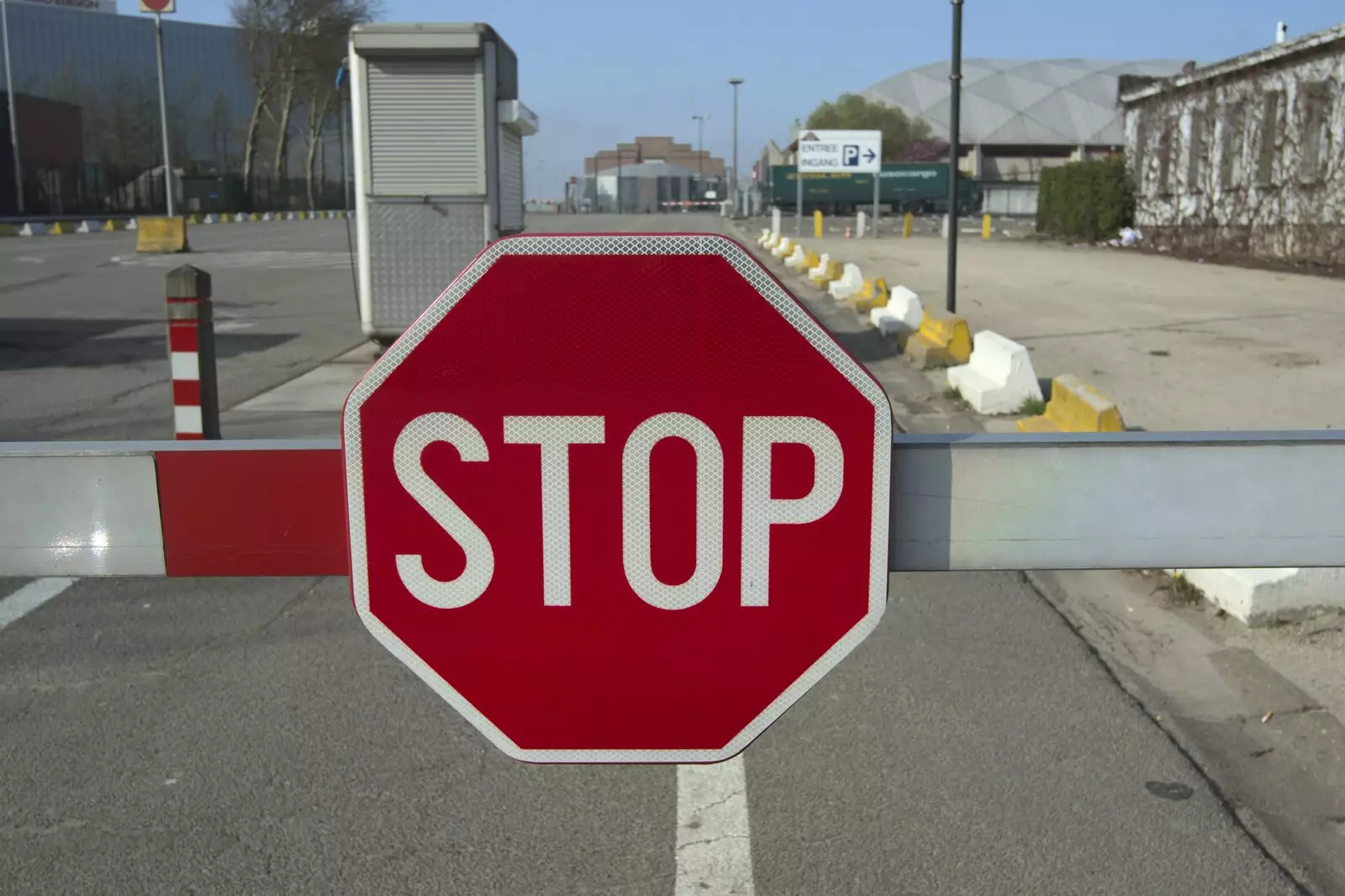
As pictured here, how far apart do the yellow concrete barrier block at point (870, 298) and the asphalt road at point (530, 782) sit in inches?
446

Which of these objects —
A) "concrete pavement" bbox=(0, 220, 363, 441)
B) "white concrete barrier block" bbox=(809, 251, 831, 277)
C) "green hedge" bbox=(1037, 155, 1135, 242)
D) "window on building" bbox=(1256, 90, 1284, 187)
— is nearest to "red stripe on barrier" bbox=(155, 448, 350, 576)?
"concrete pavement" bbox=(0, 220, 363, 441)

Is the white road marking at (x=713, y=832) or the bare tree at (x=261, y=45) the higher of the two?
the bare tree at (x=261, y=45)

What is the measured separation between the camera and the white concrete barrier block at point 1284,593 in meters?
5.14

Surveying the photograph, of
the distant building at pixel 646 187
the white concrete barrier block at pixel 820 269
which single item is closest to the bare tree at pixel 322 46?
the distant building at pixel 646 187

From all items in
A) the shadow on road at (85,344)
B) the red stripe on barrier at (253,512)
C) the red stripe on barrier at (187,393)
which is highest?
the red stripe on barrier at (253,512)

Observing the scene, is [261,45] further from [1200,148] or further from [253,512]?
[253,512]

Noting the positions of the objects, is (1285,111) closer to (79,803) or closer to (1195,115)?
(1195,115)

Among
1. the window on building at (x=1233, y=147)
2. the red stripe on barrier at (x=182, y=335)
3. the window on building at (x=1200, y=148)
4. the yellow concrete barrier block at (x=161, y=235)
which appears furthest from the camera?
the yellow concrete barrier block at (x=161, y=235)

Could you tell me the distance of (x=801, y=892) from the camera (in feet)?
10.7

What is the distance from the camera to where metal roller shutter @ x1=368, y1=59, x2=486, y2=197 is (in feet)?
36.7

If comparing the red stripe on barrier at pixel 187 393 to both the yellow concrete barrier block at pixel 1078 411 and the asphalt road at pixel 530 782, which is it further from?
the yellow concrete barrier block at pixel 1078 411

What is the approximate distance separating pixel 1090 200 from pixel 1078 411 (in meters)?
29.4

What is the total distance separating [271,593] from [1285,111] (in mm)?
24490

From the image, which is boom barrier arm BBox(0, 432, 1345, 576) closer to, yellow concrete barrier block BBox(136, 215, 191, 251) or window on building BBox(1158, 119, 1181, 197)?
window on building BBox(1158, 119, 1181, 197)
